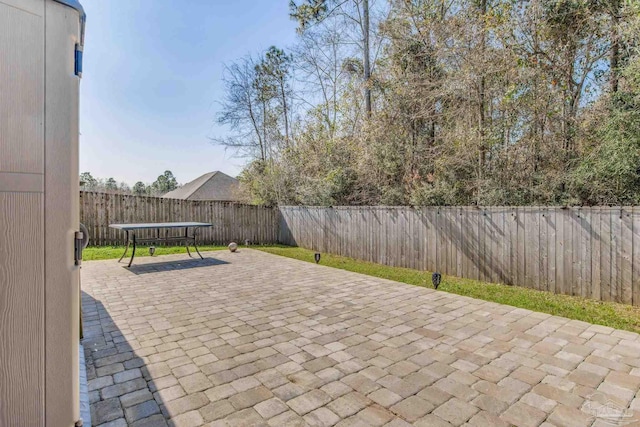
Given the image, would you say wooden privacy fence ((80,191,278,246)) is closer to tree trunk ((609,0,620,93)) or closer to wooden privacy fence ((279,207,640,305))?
wooden privacy fence ((279,207,640,305))

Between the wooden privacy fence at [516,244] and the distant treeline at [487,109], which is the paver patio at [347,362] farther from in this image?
the distant treeline at [487,109]

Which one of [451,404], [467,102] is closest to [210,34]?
[467,102]

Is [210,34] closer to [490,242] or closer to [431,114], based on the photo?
[431,114]

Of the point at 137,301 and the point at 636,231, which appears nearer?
the point at 636,231

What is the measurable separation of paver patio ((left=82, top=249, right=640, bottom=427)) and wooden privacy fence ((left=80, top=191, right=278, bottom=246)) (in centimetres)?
581

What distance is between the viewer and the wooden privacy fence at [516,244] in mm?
4141

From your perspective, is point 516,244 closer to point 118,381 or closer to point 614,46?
point 614,46

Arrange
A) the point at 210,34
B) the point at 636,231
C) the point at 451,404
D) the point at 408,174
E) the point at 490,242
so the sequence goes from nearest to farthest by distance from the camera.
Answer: the point at 451,404 < the point at 636,231 < the point at 490,242 < the point at 408,174 < the point at 210,34

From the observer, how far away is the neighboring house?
2109 centimetres

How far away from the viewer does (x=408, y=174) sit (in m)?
7.43

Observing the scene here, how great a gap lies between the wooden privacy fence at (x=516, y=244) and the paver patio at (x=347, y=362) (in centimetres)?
127

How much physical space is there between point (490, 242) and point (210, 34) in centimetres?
936

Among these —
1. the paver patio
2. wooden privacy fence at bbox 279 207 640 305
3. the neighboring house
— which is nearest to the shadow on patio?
the paver patio

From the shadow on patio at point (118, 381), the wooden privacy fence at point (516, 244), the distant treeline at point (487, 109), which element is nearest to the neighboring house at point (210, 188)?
the distant treeline at point (487, 109)
